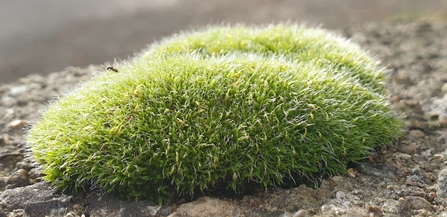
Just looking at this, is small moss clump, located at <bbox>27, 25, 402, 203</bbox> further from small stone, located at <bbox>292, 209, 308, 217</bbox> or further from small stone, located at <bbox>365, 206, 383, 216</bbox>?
small stone, located at <bbox>365, 206, 383, 216</bbox>

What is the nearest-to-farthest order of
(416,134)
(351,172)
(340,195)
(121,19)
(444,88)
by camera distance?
(340,195)
(351,172)
(416,134)
(444,88)
(121,19)

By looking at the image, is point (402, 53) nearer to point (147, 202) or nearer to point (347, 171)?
point (347, 171)

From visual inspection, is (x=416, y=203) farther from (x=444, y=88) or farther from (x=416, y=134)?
(x=444, y=88)

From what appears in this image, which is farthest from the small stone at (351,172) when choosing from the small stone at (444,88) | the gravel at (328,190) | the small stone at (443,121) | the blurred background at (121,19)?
the blurred background at (121,19)

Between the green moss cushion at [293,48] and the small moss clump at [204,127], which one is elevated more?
the green moss cushion at [293,48]

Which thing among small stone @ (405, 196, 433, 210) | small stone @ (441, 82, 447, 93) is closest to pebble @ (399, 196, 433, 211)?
small stone @ (405, 196, 433, 210)

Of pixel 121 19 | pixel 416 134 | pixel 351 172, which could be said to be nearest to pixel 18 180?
pixel 351 172

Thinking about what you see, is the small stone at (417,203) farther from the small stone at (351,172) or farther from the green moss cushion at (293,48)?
the green moss cushion at (293,48)
